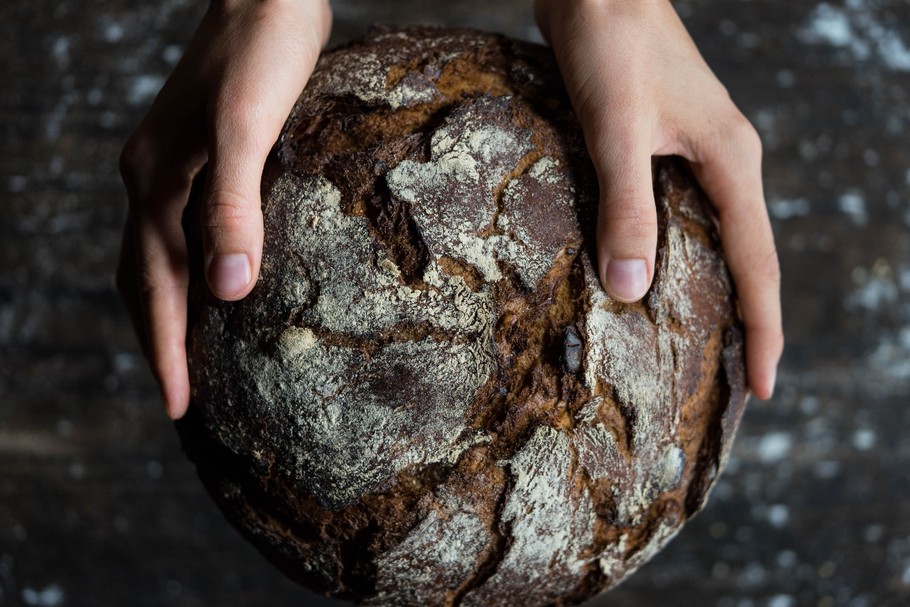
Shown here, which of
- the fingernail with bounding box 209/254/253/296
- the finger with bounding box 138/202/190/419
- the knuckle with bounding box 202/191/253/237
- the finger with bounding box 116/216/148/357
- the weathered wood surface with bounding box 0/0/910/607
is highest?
the knuckle with bounding box 202/191/253/237

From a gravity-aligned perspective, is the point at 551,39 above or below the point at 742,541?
above

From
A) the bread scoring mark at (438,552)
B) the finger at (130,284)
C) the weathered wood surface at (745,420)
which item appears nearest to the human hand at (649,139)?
the bread scoring mark at (438,552)

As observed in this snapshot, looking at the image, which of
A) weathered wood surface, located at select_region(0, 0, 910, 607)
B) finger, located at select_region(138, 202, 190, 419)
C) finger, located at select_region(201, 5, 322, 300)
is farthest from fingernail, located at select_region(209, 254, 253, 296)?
weathered wood surface, located at select_region(0, 0, 910, 607)

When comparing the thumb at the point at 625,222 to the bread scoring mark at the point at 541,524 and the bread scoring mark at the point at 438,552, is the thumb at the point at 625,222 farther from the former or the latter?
the bread scoring mark at the point at 438,552

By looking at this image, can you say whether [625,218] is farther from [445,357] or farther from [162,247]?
[162,247]

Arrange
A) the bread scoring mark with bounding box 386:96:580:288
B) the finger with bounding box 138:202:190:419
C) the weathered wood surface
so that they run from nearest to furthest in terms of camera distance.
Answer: the bread scoring mark with bounding box 386:96:580:288
the finger with bounding box 138:202:190:419
the weathered wood surface

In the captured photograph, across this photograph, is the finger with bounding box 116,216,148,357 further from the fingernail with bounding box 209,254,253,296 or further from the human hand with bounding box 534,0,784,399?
the human hand with bounding box 534,0,784,399

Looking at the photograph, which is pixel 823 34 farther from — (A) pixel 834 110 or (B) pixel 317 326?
(B) pixel 317 326

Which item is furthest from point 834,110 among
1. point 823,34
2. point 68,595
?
point 68,595
